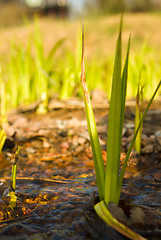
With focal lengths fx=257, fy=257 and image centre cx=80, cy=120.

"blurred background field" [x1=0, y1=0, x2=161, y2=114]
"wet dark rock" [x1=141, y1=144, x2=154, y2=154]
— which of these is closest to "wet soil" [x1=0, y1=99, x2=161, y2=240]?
"wet dark rock" [x1=141, y1=144, x2=154, y2=154]

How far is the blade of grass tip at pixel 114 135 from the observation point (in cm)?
64

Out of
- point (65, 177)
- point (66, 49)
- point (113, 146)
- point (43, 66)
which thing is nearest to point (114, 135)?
point (113, 146)

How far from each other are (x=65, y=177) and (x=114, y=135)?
0.53m

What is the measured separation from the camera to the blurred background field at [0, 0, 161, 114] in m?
2.13

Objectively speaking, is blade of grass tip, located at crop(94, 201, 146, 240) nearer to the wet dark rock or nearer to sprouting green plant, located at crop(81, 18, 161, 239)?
sprouting green plant, located at crop(81, 18, 161, 239)

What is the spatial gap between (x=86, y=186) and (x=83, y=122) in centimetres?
79

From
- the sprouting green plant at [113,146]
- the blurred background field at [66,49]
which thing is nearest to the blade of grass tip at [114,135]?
the sprouting green plant at [113,146]

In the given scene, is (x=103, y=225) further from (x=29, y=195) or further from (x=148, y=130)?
(x=148, y=130)

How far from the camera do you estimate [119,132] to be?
2.24 ft

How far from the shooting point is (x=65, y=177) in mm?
1134

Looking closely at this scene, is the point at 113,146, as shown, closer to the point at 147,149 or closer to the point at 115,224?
the point at 115,224

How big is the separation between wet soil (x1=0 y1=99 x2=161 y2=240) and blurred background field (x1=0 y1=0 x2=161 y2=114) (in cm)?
26

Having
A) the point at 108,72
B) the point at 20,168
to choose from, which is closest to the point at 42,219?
the point at 20,168

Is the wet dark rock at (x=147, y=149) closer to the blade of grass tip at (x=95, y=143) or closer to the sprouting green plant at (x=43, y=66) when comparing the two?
the blade of grass tip at (x=95, y=143)
